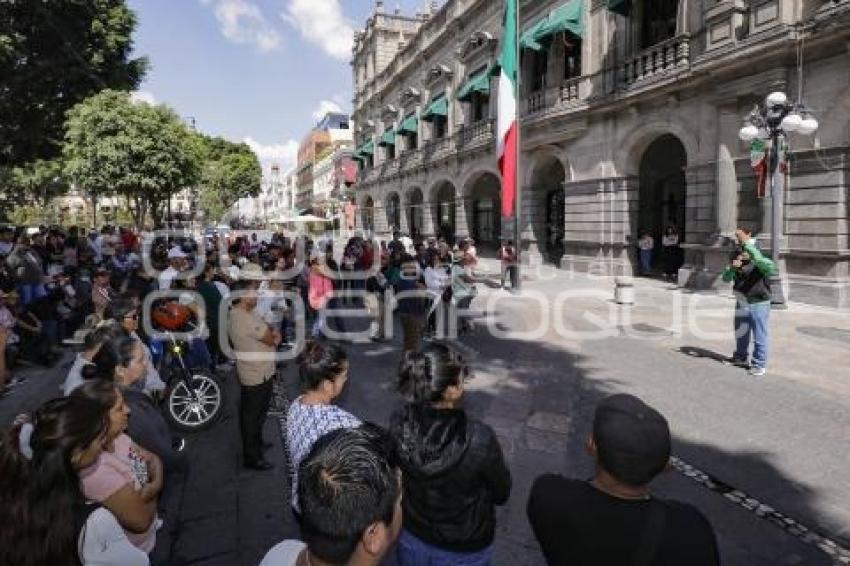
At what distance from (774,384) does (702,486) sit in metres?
3.34

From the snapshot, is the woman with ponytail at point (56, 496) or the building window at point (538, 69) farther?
the building window at point (538, 69)

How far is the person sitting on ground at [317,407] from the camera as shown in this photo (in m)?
2.65

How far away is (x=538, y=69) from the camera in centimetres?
2328

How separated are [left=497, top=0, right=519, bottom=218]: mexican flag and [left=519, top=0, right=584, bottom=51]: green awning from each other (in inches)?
154

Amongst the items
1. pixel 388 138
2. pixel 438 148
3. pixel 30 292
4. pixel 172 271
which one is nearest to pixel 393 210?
pixel 388 138

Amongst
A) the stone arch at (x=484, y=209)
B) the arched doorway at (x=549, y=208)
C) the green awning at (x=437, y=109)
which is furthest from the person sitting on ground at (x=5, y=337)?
the green awning at (x=437, y=109)

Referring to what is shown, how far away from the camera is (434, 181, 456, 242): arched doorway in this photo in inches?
1308

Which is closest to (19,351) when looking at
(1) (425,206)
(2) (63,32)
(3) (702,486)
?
(3) (702,486)

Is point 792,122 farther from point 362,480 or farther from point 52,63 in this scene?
point 52,63

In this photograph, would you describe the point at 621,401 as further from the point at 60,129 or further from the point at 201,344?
the point at 60,129

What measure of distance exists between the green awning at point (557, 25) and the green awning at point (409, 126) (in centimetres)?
1399

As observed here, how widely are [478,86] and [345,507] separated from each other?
25384mm

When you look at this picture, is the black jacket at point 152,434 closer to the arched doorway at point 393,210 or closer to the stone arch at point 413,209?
the stone arch at point 413,209

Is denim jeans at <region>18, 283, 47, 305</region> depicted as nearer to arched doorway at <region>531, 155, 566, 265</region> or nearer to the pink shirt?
the pink shirt
